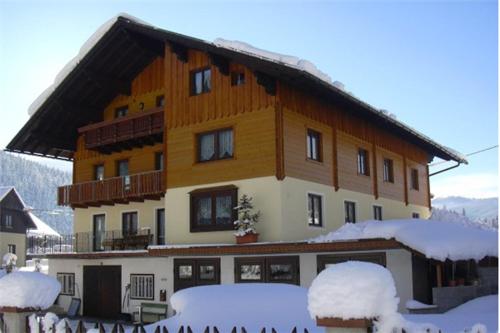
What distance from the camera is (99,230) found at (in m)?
28.4

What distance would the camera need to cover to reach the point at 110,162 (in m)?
28.0

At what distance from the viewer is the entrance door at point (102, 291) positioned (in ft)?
83.2

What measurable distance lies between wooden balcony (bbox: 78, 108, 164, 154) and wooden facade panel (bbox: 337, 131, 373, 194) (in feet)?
25.5

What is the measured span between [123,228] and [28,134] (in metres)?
6.95

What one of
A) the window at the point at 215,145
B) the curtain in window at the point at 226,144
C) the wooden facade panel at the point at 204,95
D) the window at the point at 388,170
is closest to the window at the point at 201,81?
the wooden facade panel at the point at 204,95

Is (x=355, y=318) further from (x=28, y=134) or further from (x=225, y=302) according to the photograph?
(x=28, y=134)

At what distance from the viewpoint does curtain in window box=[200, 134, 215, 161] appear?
22141mm

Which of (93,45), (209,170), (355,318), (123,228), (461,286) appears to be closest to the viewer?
(355,318)

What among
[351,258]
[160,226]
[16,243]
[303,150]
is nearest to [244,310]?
[351,258]

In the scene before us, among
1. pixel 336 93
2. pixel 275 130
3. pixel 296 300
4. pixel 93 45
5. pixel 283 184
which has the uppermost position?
pixel 93 45

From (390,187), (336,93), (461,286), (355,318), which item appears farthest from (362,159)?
(355,318)

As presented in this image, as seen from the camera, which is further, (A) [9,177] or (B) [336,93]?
(A) [9,177]

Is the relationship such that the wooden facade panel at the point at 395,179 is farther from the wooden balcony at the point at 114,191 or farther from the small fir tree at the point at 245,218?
the wooden balcony at the point at 114,191

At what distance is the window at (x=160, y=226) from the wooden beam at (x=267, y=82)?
28.3 feet
